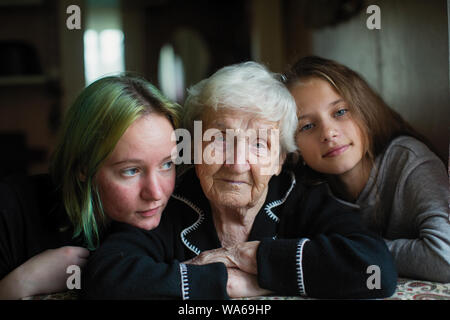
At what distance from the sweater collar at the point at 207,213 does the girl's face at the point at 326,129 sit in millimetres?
100

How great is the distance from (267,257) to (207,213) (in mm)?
224

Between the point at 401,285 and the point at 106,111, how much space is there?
0.80 meters

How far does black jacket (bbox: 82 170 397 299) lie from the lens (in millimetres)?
909

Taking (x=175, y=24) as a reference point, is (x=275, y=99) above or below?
below

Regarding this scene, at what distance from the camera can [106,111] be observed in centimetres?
101

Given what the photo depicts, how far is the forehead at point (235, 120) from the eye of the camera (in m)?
1.01

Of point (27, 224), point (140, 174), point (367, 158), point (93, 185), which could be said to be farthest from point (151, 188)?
point (367, 158)

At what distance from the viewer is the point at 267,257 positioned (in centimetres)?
96

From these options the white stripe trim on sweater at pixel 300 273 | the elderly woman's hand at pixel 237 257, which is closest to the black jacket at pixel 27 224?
the elderly woman's hand at pixel 237 257

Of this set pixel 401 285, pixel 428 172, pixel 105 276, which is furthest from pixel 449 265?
pixel 105 276

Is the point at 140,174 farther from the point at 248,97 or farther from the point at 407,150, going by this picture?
the point at 407,150

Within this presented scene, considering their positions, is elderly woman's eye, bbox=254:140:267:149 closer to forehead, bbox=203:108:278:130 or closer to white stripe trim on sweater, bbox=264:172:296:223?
forehead, bbox=203:108:278:130
